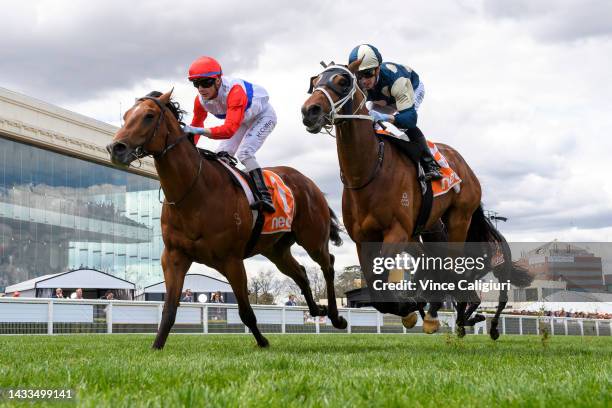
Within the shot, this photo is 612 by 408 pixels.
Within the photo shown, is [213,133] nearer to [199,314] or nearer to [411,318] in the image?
[411,318]

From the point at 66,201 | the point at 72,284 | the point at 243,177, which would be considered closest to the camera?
the point at 243,177

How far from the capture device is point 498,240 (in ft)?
33.4

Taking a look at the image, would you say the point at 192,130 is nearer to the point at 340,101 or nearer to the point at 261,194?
the point at 261,194

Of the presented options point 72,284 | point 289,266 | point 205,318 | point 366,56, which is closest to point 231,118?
point 366,56

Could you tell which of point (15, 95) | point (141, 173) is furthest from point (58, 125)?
point (141, 173)

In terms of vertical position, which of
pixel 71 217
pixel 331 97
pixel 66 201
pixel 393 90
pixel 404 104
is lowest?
pixel 331 97

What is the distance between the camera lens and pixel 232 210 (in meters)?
6.62

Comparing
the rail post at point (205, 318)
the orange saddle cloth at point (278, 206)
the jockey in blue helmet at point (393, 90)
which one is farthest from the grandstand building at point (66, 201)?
the jockey in blue helmet at point (393, 90)

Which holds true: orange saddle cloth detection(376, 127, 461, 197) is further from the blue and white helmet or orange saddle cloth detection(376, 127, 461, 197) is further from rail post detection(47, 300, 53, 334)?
rail post detection(47, 300, 53, 334)

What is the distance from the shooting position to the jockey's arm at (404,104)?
22.5ft

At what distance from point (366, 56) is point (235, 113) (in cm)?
137

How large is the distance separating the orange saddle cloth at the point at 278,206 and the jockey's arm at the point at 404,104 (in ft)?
5.07

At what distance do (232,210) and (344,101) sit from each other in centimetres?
147

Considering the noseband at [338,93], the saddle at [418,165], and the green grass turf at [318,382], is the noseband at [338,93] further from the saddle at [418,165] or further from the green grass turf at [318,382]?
the green grass turf at [318,382]
